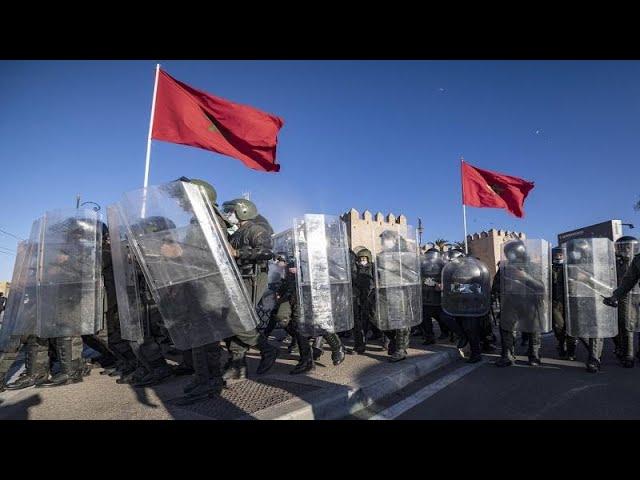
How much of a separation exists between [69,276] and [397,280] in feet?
13.5

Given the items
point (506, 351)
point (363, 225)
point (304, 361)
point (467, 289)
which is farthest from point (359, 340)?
point (363, 225)

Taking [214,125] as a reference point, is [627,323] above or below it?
below

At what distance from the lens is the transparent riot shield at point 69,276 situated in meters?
3.96

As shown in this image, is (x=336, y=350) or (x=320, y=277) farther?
(x=336, y=350)

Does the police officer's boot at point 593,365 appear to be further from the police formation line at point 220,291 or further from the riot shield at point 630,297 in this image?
the riot shield at point 630,297

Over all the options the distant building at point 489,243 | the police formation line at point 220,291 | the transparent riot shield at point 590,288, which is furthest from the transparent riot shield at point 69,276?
the distant building at point 489,243

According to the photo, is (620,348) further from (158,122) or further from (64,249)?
(64,249)

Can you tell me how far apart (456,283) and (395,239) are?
4.17 ft

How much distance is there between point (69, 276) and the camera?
4035 mm

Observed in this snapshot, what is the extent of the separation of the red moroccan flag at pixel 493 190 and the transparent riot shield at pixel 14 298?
8162 millimetres

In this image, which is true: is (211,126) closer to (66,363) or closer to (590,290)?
(66,363)

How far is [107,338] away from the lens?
14.9ft

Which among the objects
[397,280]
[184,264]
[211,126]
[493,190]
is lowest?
[397,280]

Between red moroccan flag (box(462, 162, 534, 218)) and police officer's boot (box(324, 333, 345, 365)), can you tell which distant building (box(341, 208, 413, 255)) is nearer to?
red moroccan flag (box(462, 162, 534, 218))
